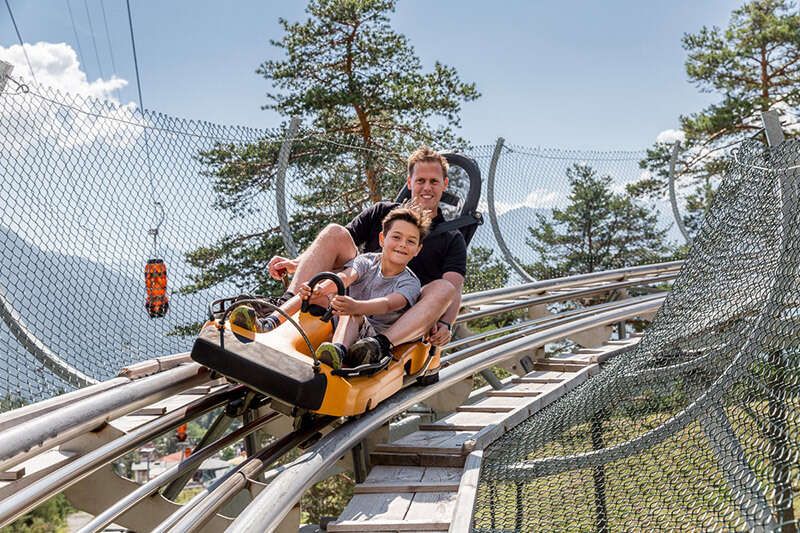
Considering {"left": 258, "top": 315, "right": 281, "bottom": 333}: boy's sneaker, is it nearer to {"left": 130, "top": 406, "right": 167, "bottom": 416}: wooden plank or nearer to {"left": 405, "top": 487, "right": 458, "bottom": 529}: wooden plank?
{"left": 130, "top": 406, "right": 167, "bottom": 416}: wooden plank

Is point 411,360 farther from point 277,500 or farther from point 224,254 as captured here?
point 224,254

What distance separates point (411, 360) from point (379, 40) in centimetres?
1298

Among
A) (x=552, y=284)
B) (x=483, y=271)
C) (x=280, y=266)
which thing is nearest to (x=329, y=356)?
(x=280, y=266)

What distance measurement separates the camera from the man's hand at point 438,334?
11.3 feet

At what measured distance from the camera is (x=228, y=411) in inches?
124

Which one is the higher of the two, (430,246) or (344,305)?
(430,246)

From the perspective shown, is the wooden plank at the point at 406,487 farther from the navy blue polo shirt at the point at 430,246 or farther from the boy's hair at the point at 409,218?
the navy blue polo shirt at the point at 430,246


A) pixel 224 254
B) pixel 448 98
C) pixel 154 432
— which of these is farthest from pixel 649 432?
pixel 448 98

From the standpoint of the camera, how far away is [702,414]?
2.99 metres

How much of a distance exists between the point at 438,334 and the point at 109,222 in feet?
4.85

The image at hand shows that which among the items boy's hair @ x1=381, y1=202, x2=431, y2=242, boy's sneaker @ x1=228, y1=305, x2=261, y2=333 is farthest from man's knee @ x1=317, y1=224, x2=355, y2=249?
boy's sneaker @ x1=228, y1=305, x2=261, y2=333

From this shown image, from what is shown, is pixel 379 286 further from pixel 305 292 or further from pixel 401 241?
pixel 305 292

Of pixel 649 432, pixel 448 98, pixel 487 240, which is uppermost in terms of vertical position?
pixel 448 98

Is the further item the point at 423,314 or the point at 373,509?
the point at 423,314
